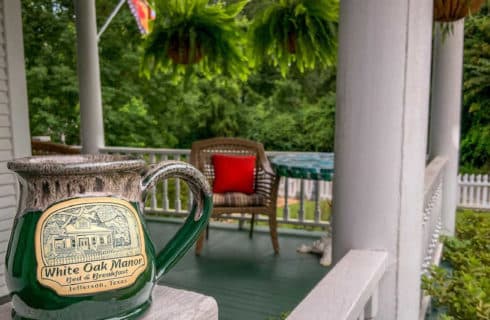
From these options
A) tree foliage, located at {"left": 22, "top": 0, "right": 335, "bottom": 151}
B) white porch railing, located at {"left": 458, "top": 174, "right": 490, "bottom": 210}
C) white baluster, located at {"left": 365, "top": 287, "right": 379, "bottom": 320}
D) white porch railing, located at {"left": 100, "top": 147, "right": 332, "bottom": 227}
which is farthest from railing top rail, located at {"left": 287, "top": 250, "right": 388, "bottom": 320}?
tree foliage, located at {"left": 22, "top": 0, "right": 335, "bottom": 151}

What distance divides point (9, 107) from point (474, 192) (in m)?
8.69

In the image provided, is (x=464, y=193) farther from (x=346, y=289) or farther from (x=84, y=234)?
(x=84, y=234)

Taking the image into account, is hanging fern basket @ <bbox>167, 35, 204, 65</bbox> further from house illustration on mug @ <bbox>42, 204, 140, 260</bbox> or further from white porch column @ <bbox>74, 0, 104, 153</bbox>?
house illustration on mug @ <bbox>42, 204, 140, 260</bbox>

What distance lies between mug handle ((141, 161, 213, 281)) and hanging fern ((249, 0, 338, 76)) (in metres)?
3.24

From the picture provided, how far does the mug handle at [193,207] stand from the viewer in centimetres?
45

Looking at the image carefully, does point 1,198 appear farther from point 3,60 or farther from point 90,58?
point 90,58

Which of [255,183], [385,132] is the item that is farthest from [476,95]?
[385,132]

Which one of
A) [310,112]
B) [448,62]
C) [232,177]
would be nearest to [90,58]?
[232,177]

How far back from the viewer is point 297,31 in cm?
361

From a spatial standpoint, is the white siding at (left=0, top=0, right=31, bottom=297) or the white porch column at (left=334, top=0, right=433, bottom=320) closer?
the white porch column at (left=334, top=0, right=433, bottom=320)

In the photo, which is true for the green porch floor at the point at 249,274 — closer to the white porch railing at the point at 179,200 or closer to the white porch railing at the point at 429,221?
the white porch railing at the point at 179,200

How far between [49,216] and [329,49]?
3645 mm

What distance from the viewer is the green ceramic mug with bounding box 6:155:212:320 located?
36 cm

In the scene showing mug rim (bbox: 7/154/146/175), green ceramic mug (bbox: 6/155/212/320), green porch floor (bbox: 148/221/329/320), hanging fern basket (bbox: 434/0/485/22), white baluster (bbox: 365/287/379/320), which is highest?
hanging fern basket (bbox: 434/0/485/22)
